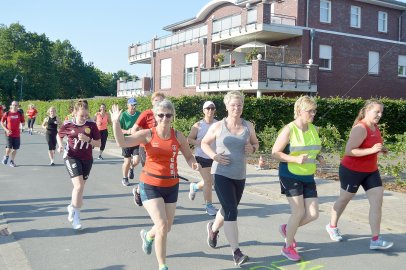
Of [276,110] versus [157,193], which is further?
[276,110]

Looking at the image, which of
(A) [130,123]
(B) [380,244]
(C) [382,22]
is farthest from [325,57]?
(B) [380,244]

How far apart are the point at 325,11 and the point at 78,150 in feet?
79.5

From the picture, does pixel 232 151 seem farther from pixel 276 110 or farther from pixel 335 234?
pixel 276 110

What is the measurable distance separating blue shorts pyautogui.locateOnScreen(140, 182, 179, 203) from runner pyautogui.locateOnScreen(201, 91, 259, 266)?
541 mm

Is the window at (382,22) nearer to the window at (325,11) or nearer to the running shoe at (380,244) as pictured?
the window at (325,11)

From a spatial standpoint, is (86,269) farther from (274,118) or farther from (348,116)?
(348,116)

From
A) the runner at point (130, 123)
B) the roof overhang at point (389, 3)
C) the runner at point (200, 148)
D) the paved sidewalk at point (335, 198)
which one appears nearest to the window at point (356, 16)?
the roof overhang at point (389, 3)

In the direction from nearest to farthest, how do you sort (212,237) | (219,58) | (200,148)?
(212,237), (200,148), (219,58)

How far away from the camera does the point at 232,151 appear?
491 centimetres

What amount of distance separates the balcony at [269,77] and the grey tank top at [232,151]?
1869cm

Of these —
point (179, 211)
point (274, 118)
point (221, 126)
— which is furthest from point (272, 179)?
point (274, 118)

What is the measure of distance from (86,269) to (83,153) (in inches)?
88.4

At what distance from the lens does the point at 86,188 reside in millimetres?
9758

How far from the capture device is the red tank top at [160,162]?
181 inches
